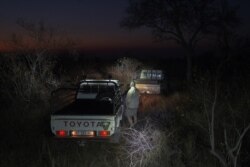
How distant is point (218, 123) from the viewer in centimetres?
856

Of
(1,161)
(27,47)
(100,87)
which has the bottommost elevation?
(1,161)

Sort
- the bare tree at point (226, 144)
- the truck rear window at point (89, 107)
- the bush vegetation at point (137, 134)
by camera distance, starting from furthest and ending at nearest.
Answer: the truck rear window at point (89, 107)
the bush vegetation at point (137, 134)
the bare tree at point (226, 144)

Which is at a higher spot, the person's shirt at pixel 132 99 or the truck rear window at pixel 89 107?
the person's shirt at pixel 132 99

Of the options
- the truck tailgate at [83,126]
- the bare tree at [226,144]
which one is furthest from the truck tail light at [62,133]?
the bare tree at [226,144]

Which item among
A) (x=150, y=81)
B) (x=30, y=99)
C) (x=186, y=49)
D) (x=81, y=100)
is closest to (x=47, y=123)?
(x=81, y=100)

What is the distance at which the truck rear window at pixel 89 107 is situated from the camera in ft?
28.6

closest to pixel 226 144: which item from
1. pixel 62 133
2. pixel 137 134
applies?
pixel 137 134

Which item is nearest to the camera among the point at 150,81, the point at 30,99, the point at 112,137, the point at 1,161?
the point at 1,161

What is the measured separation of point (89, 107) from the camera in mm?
9398

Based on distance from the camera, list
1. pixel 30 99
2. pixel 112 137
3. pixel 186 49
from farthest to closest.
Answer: pixel 186 49, pixel 30 99, pixel 112 137

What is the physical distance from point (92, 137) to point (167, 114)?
16.0ft

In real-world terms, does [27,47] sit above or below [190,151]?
above

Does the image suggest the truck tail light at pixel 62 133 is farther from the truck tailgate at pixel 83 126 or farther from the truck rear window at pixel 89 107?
the truck rear window at pixel 89 107

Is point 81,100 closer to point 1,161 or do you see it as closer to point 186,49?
point 1,161
